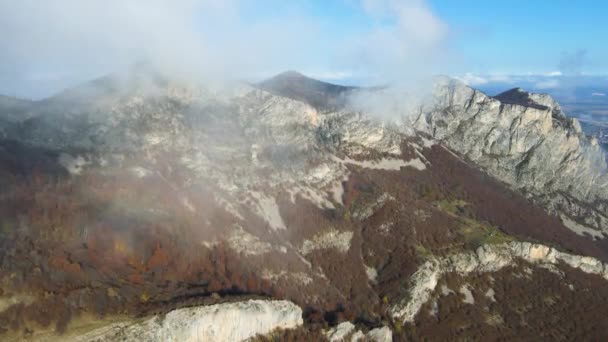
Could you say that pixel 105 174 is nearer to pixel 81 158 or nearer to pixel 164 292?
pixel 81 158

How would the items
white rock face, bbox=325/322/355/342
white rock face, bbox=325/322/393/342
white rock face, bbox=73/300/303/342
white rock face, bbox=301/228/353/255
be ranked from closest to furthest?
1. white rock face, bbox=73/300/303/342
2. white rock face, bbox=325/322/355/342
3. white rock face, bbox=325/322/393/342
4. white rock face, bbox=301/228/353/255

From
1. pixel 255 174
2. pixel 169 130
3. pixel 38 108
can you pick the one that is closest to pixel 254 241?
pixel 255 174

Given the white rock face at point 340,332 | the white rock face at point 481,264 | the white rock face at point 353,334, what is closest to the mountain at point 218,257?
the white rock face at point 481,264

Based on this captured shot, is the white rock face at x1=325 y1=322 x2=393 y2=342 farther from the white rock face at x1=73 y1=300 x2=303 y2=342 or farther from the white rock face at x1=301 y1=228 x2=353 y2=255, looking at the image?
the white rock face at x1=301 y1=228 x2=353 y2=255

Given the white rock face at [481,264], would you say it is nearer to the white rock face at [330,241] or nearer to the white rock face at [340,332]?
the white rock face at [340,332]

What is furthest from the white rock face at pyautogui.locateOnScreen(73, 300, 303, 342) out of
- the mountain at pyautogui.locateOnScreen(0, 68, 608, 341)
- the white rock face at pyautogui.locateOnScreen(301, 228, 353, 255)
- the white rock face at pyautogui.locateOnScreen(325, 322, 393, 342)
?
the white rock face at pyautogui.locateOnScreen(301, 228, 353, 255)

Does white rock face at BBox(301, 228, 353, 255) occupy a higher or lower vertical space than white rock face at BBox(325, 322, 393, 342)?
higher
